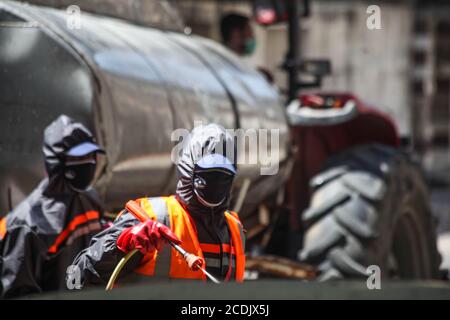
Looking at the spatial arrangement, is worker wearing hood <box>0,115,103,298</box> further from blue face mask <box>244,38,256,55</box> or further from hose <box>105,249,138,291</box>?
blue face mask <box>244,38,256,55</box>

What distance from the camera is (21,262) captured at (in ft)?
13.3

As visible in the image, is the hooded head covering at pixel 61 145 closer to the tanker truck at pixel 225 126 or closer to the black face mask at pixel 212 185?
the tanker truck at pixel 225 126

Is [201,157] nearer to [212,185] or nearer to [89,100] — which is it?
[212,185]

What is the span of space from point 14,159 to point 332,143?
131 inches

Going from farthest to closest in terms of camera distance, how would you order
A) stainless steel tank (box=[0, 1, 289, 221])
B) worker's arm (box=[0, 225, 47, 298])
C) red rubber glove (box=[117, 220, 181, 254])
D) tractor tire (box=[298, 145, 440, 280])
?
tractor tire (box=[298, 145, 440, 280])
stainless steel tank (box=[0, 1, 289, 221])
worker's arm (box=[0, 225, 47, 298])
red rubber glove (box=[117, 220, 181, 254])

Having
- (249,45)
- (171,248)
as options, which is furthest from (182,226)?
(249,45)

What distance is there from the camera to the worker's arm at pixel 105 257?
326 cm

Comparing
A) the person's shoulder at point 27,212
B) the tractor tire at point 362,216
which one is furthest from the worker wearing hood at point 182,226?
the tractor tire at point 362,216

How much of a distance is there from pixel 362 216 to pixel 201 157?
3.41m

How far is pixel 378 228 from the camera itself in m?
6.60

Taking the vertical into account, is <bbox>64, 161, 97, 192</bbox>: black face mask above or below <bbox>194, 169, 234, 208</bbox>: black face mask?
below

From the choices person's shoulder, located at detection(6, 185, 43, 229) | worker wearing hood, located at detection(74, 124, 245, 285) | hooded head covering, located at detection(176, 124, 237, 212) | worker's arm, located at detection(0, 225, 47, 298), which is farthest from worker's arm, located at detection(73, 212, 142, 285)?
person's shoulder, located at detection(6, 185, 43, 229)

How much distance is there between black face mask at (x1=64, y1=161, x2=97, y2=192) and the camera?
162 inches

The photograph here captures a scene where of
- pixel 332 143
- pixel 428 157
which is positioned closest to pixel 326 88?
pixel 428 157
